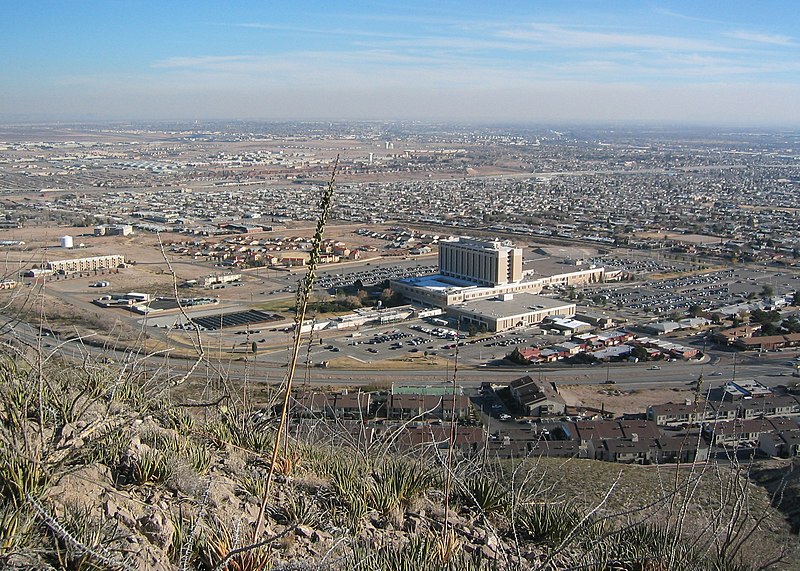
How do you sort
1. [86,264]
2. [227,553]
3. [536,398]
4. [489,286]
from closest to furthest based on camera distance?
[227,553] → [536,398] → [489,286] → [86,264]

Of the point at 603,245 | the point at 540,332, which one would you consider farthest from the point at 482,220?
the point at 540,332

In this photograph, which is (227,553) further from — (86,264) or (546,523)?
(86,264)

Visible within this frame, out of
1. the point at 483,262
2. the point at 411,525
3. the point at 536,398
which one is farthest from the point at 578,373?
the point at 411,525

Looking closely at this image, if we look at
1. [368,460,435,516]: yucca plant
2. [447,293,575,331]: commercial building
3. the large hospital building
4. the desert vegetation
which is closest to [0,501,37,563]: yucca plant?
the desert vegetation

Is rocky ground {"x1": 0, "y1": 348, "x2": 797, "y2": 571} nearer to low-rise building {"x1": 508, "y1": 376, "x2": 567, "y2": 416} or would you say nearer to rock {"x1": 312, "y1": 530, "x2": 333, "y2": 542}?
rock {"x1": 312, "y1": 530, "x2": 333, "y2": 542}

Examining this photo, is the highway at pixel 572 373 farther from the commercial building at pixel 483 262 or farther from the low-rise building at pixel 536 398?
the commercial building at pixel 483 262

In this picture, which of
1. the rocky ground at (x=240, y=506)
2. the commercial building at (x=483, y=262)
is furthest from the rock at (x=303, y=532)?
the commercial building at (x=483, y=262)
